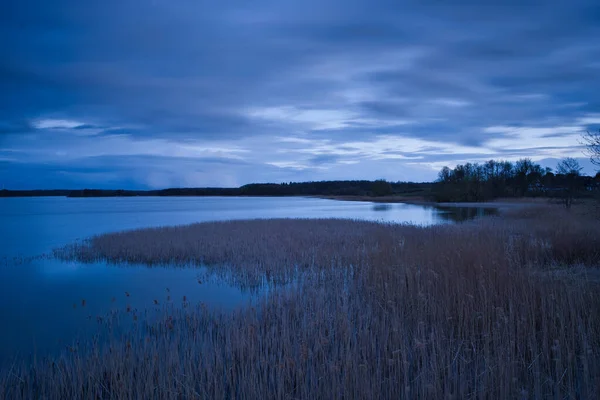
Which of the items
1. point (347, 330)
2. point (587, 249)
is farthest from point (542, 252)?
point (347, 330)

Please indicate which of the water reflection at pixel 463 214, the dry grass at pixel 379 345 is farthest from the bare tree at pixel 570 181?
the dry grass at pixel 379 345

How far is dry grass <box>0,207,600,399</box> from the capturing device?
4508 millimetres

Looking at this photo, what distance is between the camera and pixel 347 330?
6016 millimetres

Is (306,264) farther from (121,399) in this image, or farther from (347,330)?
(121,399)

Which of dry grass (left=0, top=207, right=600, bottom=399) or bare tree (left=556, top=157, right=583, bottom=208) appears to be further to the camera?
bare tree (left=556, top=157, right=583, bottom=208)

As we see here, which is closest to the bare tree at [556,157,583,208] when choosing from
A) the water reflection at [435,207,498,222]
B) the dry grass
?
the water reflection at [435,207,498,222]

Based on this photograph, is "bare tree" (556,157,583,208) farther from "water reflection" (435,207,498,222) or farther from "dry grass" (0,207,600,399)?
"dry grass" (0,207,600,399)

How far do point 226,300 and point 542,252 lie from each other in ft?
31.6

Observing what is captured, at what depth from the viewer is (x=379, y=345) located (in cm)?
559

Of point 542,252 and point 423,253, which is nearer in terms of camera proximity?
point 423,253

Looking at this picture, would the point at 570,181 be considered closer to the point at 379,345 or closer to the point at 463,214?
the point at 463,214

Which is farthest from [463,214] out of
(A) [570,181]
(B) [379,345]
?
(B) [379,345]

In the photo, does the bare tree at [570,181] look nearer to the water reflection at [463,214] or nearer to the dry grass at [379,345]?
the water reflection at [463,214]

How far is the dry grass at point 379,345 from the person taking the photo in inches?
177
